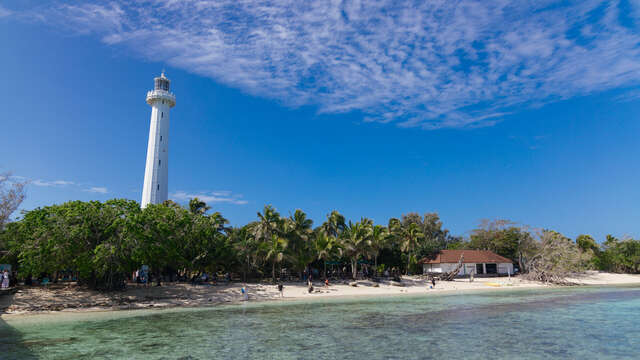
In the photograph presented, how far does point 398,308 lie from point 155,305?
17.5 meters

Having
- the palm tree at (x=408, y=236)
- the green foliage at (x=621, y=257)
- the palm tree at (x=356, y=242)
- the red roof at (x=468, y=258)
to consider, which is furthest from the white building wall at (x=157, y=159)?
the green foliage at (x=621, y=257)

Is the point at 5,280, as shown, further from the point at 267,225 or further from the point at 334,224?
the point at 334,224

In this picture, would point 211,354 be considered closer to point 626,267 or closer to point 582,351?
point 582,351

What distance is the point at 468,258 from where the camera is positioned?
52.1 metres

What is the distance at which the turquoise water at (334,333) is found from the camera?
14.4 m

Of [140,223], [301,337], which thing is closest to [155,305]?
[140,223]

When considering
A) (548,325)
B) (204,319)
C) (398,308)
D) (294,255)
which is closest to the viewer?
(548,325)

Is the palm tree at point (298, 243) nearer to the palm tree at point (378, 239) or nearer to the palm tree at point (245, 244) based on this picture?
the palm tree at point (245, 244)

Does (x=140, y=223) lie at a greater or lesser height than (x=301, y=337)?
greater

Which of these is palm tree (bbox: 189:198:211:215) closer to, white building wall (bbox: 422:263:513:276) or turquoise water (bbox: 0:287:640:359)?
turquoise water (bbox: 0:287:640:359)

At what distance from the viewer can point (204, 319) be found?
22.8m

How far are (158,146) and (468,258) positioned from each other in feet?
140

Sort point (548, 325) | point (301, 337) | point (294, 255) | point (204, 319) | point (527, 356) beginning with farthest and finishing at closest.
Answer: point (294, 255)
point (204, 319)
point (548, 325)
point (301, 337)
point (527, 356)

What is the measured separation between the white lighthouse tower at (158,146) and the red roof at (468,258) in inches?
1374
